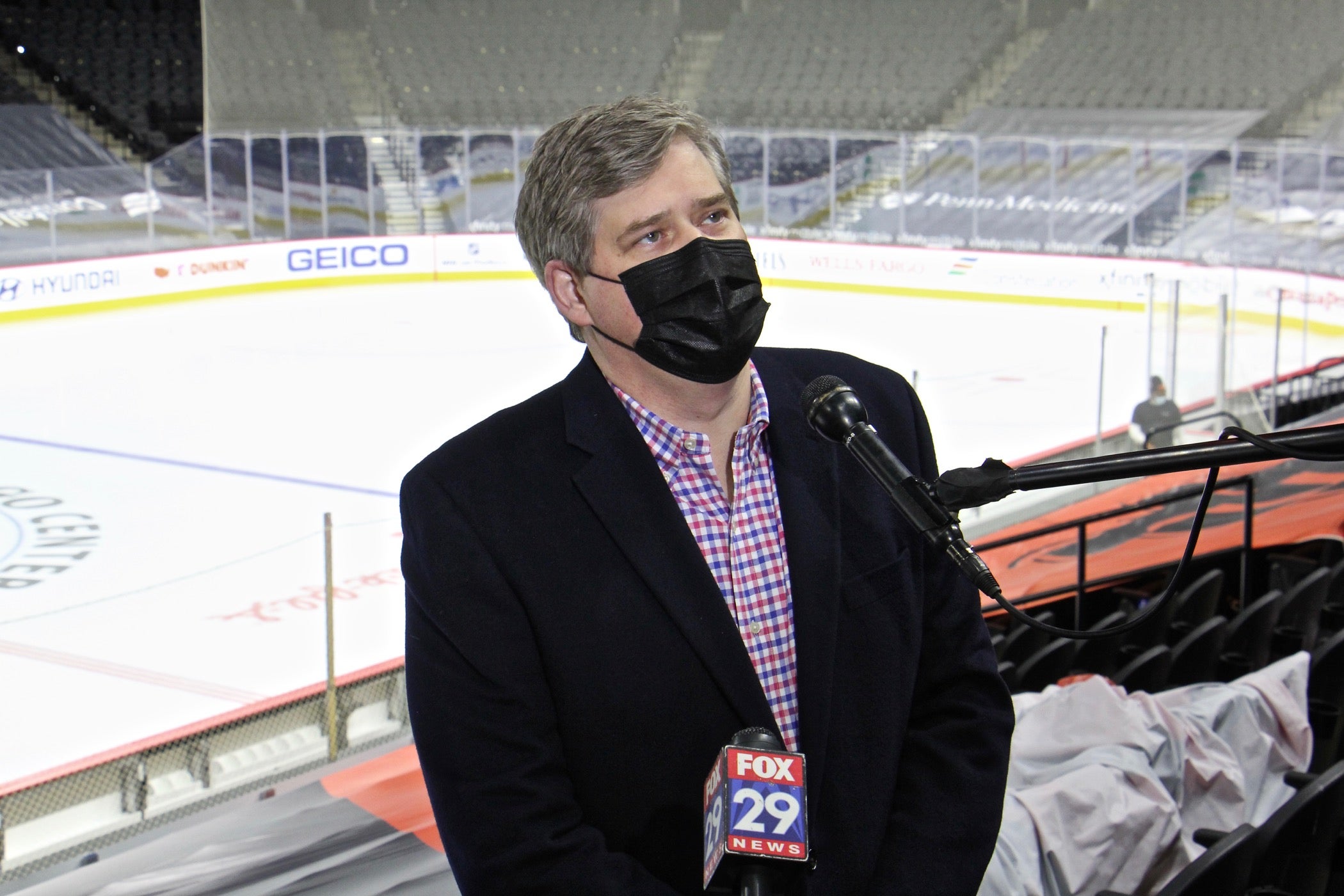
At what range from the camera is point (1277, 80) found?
16.3 meters

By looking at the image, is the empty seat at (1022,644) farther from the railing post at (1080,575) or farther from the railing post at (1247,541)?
the railing post at (1247,541)

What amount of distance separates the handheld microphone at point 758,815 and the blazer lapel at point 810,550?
0.86ft

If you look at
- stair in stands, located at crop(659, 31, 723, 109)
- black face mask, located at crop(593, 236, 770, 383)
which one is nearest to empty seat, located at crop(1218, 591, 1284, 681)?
black face mask, located at crop(593, 236, 770, 383)

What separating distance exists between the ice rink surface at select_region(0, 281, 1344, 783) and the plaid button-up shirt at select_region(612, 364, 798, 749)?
11 cm

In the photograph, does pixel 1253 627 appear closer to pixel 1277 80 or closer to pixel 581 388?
pixel 581 388

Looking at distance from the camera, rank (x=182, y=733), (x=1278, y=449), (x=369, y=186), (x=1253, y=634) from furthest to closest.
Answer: (x=369, y=186) → (x=182, y=733) → (x=1253, y=634) → (x=1278, y=449)

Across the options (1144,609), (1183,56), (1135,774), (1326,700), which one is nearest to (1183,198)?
(1183,56)

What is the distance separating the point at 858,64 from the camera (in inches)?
724

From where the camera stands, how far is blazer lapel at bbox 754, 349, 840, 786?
4.05 feet

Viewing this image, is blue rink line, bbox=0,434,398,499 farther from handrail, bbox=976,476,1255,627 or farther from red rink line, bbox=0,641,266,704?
handrail, bbox=976,476,1255,627

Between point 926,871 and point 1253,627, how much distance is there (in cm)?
222

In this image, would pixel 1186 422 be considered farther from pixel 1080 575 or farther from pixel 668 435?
pixel 668 435

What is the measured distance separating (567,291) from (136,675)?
3410 mm

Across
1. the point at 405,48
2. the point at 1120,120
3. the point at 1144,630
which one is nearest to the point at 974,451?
the point at 1144,630
